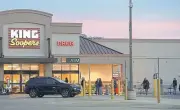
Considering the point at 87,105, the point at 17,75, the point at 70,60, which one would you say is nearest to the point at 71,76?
the point at 70,60

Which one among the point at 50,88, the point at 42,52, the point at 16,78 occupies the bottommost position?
the point at 50,88

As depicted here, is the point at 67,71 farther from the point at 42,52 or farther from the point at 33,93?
the point at 33,93

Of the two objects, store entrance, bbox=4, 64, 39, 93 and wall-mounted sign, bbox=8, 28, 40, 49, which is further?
store entrance, bbox=4, 64, 39, 93

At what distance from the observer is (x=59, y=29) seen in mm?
53281

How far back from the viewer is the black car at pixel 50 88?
1563 inches

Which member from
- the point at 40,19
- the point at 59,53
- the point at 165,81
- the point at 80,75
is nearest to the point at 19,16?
the point at 40,19

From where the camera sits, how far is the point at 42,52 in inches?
2073

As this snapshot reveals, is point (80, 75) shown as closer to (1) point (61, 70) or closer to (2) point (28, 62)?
(1) point (61, 70)

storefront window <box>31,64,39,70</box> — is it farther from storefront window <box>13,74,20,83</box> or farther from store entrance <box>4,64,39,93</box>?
storefront window <box>13,74,20,83</box>

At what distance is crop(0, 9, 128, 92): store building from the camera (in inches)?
2039

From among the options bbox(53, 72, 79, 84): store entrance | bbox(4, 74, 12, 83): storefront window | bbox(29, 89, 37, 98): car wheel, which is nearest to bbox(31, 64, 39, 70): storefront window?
bbox(53, 72, 79, 84): store entrance

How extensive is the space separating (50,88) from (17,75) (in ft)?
43.8

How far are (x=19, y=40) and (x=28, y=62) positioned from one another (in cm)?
256

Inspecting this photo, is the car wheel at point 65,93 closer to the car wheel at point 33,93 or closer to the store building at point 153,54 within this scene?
the car wheel at point 33,93
